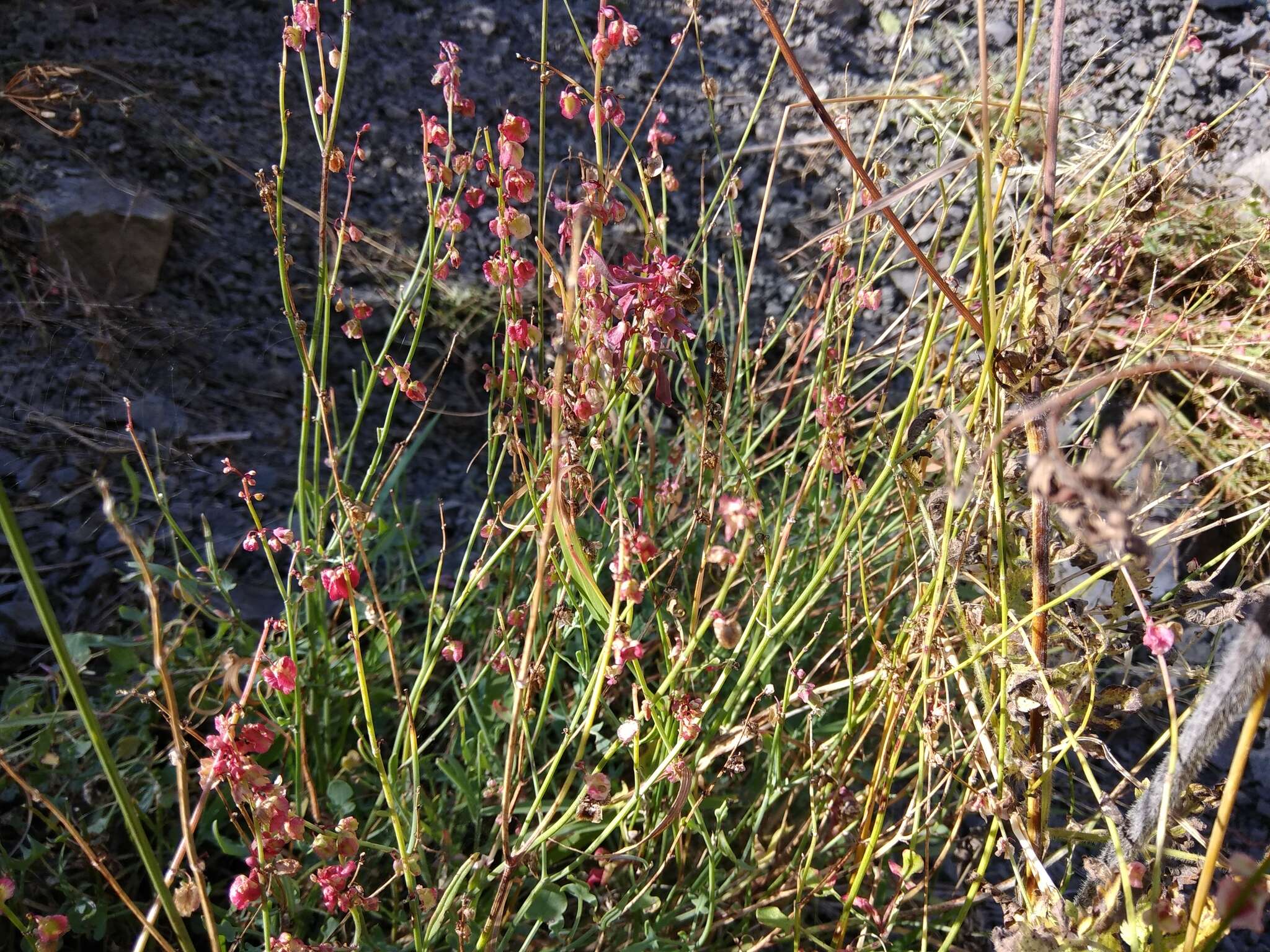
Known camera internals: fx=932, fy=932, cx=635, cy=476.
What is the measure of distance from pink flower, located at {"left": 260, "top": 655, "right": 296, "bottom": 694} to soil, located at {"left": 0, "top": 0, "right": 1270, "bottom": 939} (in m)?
0.66

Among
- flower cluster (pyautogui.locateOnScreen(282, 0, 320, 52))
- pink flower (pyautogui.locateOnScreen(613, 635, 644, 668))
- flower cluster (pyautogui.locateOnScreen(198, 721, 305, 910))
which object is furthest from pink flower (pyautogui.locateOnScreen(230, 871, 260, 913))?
flower cluster (pyautogui.locateOnScreen(282, 0, 320, 52))

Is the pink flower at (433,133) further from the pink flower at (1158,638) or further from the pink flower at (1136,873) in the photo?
Result: the pink flower at (1136,873)

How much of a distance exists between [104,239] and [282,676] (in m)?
1.68

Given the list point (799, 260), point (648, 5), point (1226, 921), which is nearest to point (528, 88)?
point (648, 5)

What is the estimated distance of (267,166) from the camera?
257 centimetres

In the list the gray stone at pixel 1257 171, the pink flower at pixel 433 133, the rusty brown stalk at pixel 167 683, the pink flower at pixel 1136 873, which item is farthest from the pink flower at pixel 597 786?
the gray stone at pixel 1257 171

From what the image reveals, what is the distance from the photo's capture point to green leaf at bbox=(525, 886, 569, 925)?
1.11 metres

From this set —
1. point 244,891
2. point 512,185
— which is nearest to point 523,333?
point 512,185

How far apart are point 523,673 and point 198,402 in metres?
1.48

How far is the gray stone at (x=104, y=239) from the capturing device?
2.11m

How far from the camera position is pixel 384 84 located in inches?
113

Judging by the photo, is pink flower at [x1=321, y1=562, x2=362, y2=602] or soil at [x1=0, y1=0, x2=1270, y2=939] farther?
soil at [x1=0, y1=0, x2=1270, y2=939]

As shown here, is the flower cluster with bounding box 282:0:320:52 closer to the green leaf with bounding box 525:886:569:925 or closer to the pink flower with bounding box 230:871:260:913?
the pink flower with bounding box 230:871:260:913

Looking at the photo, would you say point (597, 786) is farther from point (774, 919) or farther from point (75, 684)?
point (75, 684)
